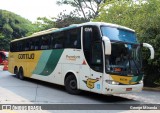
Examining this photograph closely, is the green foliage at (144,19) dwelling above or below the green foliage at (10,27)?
below

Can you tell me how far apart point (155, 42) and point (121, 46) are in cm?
540

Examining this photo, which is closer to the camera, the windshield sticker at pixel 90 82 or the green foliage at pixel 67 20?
the windshield sticker at pixel 90 82

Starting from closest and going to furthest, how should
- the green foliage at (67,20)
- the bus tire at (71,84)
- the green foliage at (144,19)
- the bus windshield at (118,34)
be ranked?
the bus windshield at (118,34)
the bus tire at (71,84)
the green foliage at (144,19)
the green foliage at (67,20)

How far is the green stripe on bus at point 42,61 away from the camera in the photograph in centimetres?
1451

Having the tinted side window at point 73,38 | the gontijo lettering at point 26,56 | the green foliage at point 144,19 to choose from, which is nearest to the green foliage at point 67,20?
the green foliage at point 144,19

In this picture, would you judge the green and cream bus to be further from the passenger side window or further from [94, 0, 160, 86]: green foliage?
[94, 0, 160, 86]: green foliage

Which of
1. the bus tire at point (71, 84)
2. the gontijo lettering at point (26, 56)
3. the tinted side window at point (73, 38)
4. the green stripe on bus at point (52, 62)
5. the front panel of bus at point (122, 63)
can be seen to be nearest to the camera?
the front panel of bus at point (122, 63)

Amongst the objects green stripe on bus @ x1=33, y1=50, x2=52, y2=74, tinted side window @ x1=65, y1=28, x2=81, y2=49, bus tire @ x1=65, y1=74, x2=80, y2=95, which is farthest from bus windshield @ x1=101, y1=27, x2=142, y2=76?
green stripe on bus @ x1=33, y1=50, x2=52, y2=74

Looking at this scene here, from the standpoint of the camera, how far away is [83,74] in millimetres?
11367

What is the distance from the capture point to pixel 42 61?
15.1 metres

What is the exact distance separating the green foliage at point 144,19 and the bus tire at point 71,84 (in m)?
5.41

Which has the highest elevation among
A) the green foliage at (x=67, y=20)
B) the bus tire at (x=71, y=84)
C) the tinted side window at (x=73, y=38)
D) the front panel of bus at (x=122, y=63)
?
the green foliage at (x=67, y=20)

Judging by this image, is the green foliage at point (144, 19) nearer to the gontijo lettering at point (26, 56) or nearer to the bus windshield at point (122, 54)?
the bus windshield at point (122, 54)

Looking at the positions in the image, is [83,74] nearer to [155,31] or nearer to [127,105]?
[127,105]
